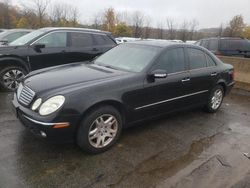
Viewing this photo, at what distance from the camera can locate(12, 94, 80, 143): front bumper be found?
3408 millimetres

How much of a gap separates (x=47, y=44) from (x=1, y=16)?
45.8 metres

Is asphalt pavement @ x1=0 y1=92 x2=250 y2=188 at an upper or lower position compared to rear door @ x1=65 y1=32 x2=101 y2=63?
lower

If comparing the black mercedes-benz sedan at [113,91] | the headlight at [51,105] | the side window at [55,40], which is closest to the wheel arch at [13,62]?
the side window at [55,40]

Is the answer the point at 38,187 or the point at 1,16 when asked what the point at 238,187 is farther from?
the point at 1,16

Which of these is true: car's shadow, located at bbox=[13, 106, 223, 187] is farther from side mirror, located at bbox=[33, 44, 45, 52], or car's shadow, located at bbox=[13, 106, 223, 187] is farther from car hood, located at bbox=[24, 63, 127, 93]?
side mirror, located at bbox=[33, 44, 45, 52]

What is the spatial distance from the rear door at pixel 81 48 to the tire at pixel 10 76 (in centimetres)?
136

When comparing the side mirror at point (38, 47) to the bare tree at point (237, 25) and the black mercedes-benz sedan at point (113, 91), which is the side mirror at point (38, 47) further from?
the bare tree at point (237, 25)

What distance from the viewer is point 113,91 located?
12.8 feet

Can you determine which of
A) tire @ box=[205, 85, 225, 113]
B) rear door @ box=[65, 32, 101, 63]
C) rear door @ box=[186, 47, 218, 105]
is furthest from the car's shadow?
rear door @ box=[65, 32, 101, 63]

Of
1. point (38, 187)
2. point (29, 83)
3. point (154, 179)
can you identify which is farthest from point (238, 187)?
point (29, 83)

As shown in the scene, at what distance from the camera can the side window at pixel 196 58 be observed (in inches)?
209

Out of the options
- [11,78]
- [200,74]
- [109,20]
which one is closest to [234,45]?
[200,74]

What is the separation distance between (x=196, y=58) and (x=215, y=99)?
1194 mm

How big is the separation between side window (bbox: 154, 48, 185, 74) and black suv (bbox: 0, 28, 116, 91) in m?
3.47
